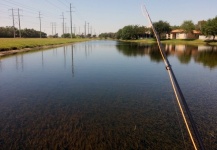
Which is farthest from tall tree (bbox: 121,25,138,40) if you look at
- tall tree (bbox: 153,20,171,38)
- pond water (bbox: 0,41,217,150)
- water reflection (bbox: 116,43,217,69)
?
pond water (bbox: 0,41,217,150)

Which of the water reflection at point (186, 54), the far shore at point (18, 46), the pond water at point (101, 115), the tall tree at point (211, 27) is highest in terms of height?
the tall tree at point (211, 27)

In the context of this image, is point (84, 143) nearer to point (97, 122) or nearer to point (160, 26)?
point (97, 122)

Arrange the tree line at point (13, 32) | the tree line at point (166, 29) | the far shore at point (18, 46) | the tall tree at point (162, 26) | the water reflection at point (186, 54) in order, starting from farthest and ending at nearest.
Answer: the tree line at point (13, 32) → the tall tree at point (162, 26) → the tree line at point (166, 29) → the far shore at point (18, 46) → the water reflection at point (186, 54)

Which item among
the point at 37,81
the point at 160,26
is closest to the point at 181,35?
the point at 160,26

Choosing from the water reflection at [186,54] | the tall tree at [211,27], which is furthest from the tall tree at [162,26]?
the water reflection at [186,54]

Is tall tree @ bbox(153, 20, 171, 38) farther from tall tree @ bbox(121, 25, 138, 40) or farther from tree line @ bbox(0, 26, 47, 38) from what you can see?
tree line @ bbox(0, 26, 47, 38)

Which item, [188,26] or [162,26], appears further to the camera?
[162,26]

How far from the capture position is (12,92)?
12.9m

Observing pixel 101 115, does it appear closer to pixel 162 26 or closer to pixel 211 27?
pixel 211 27

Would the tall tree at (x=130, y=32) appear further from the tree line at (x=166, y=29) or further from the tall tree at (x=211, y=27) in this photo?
the tall tree at (x=211, y=27)

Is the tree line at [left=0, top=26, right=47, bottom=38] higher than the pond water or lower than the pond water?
higher

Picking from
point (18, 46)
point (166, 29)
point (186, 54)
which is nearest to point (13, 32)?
point (166, 29)

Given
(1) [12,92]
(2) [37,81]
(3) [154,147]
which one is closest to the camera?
(3) [154,147]

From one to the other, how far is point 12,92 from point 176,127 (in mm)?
9714
